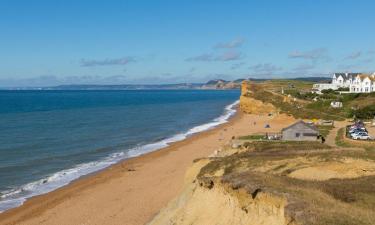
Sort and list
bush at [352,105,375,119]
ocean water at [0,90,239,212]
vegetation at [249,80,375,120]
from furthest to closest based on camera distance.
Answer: vegetation at [249,80,375,120] → bush at [352,105,375,119] → ocean water at [0,90,239,212]

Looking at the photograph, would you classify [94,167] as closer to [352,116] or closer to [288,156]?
[288,156]

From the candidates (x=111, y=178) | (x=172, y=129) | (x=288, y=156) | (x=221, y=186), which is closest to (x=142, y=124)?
(x=172, y=129)

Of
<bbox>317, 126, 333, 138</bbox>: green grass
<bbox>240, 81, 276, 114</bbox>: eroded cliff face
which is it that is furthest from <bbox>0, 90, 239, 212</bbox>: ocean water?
<bbox>240, 81, 276, 114</bbox>: eroded cliff face

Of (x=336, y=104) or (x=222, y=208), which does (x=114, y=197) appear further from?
(x=336, y=104)

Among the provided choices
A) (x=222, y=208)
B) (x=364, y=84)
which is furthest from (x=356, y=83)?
(x=222, y=208)

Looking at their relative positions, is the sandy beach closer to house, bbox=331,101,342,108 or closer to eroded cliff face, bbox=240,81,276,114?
house, bbox=331,101,342,108
